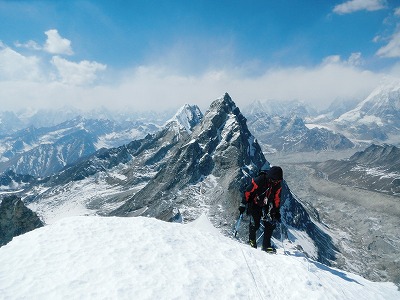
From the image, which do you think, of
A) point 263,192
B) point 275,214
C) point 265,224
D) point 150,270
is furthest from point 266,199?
point 150,270

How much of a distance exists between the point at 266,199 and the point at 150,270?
926 centimetres

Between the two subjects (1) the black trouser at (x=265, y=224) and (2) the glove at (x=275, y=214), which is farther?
(1) the black trouser at (x=265, y=224)

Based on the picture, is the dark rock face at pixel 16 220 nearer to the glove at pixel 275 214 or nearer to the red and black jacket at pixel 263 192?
the red and black jacket at pixel 263 192

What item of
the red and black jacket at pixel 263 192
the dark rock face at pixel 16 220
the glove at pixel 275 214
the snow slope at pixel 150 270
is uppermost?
the red and black jacket at pixel 263 192

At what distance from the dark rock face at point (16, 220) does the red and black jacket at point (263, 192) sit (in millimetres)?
122178

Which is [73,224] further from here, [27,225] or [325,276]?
[27,225]

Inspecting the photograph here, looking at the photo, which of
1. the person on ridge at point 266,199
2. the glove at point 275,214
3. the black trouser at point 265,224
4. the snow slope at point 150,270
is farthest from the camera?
the black trouser at point 265,224

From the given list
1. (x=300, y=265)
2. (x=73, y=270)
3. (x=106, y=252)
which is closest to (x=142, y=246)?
(x=106, y=252)

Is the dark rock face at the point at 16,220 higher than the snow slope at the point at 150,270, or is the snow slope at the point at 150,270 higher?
the snow slope at the point at 150,270

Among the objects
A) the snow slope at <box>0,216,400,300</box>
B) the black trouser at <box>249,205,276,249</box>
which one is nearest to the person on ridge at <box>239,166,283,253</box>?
the black trouser at <box>249,205,276,249</box>

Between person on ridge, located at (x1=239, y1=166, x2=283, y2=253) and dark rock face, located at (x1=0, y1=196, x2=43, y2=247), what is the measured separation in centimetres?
12187

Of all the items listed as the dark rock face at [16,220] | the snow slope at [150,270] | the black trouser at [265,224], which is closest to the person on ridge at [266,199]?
the black trouser at [265,224]

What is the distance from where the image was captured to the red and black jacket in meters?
21.5

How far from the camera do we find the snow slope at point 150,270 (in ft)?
49.5
